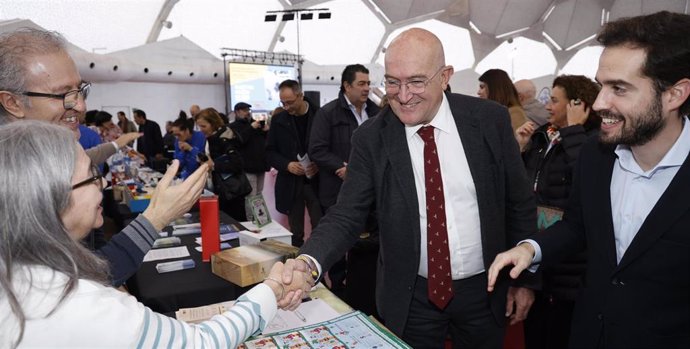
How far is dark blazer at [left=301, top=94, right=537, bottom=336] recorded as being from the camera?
5.57 feet

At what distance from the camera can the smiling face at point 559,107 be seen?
272 cm

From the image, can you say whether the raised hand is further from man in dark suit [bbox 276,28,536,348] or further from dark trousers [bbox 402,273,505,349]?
dark trousers [bbox 402,273,505,349]

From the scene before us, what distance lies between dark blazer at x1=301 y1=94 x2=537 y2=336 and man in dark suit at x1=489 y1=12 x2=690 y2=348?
0.78 ft

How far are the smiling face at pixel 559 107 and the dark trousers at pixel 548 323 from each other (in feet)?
3.58

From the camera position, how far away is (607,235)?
59.1 inches

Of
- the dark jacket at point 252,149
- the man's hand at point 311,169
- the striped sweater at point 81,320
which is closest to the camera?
the striped sweater at point 81,320

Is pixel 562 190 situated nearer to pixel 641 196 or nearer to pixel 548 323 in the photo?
pixel 548 323

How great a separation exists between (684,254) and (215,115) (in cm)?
502

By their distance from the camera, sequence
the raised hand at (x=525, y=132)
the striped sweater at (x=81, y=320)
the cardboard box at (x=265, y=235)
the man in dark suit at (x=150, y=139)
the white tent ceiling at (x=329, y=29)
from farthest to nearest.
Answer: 1. the white tent ceiling at (x=329, y=29)
2. the man in dark suit at (x=150, y=139)
3. the raised hand at (x=525, y=132)
4. the cardboard box at (x=265, y=235)
5. the striped sweater at (x=81, y=320)

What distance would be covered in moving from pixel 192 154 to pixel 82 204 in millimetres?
4912

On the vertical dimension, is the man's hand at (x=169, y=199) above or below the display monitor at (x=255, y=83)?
below

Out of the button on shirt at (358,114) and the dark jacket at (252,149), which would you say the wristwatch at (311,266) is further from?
the dark jacket at (252,149)

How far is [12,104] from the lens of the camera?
1592mm

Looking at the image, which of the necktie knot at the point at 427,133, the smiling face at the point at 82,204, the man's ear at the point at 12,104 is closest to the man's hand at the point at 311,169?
the necktie knot at the point at 427,133
